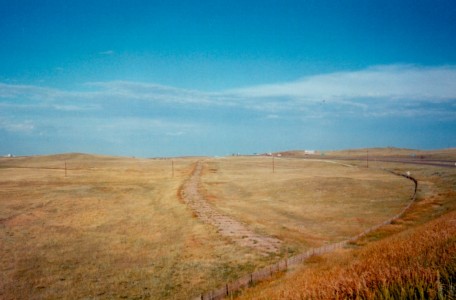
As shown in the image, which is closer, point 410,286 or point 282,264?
point 410,286

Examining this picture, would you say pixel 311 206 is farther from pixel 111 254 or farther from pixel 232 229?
pixel 111 254

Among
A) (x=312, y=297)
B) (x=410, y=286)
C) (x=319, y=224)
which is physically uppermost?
(x=410, y=286)

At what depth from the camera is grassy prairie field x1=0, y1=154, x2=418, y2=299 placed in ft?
49.4

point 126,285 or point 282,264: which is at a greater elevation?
point 282,264

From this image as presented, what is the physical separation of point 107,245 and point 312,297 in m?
17.1

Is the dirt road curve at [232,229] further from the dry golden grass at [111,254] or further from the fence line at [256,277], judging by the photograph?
the fence line at [256,277]

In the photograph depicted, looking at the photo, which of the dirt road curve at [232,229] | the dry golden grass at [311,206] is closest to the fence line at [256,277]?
the dry golden grass at [311,206]

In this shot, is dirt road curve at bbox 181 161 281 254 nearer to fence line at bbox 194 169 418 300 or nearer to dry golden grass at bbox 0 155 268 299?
dry golden grass at bbox 0 155 268 299

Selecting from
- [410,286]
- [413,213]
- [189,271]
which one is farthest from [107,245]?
[413,213]

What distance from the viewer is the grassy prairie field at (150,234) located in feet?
49.4

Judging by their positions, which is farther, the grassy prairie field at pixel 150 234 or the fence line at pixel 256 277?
the grassy prairie field at pixel 150 234

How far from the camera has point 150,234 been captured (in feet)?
78.7

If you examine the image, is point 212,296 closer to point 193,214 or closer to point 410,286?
point 410,286

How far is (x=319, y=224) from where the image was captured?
86.2 feet
